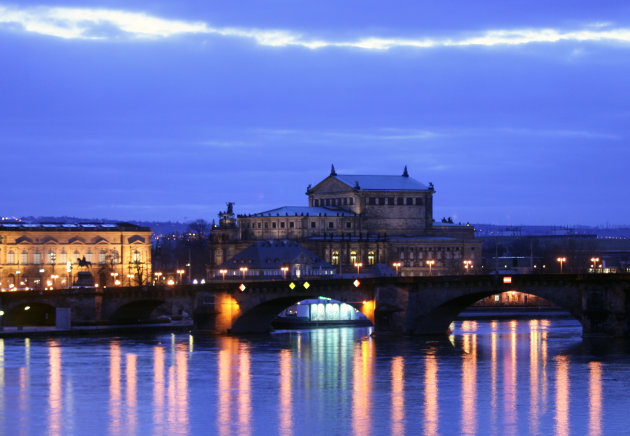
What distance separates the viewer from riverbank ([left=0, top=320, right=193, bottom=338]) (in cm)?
12188

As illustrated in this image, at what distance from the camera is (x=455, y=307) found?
383 feet

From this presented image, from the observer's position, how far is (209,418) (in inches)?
2638

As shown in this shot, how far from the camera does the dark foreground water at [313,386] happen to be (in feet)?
214

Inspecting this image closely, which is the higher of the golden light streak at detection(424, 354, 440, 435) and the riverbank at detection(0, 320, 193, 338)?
the riverbank at detection(0, 320, 193, 338)

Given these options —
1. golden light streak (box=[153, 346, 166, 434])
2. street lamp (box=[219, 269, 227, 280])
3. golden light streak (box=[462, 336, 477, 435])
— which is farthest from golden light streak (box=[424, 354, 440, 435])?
street lamp (box=[219, 269, 227, 280])

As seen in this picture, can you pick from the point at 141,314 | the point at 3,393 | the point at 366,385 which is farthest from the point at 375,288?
the point at 3,393

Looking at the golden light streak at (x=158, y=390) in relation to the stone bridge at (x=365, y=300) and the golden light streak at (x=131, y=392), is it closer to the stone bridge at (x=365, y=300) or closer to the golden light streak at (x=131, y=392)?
the golden light streak at (x=131, y=392)

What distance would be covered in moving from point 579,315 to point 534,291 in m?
3.57

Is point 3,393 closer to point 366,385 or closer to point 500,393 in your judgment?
point 366,385

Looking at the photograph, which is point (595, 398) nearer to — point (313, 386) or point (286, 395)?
point (286, 395)

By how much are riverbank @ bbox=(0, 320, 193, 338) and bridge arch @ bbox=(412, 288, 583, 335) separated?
2519 centimetres

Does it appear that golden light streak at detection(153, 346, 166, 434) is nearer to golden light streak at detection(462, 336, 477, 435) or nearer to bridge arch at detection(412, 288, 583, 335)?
golden light streak at detection(462, 336, 477, 435)

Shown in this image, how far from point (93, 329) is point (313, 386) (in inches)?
1928

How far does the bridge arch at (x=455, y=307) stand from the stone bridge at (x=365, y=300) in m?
0.07
